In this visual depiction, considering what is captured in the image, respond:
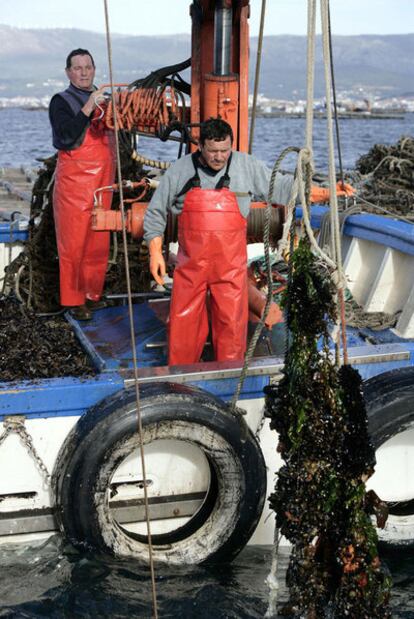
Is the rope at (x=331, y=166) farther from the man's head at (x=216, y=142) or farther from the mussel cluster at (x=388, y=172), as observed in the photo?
the mussel cluster at (x=388, y=172)

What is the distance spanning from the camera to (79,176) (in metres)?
6.21

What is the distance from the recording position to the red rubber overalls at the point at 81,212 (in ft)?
20.4

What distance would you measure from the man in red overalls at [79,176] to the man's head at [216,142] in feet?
4.89

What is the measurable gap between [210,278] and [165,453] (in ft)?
3.62

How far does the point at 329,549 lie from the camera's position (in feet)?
11.7

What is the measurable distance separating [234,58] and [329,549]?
3.91 metres

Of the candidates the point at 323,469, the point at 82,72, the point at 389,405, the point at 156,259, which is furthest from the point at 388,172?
the point at 323,469

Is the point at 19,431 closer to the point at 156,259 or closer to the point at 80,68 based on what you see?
the point at 156,259

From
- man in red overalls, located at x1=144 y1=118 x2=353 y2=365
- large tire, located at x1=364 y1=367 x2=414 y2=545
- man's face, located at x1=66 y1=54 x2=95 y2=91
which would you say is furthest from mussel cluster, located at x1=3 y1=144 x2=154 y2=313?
large tire, located at x1=364 y1=367 x2=414 y2=545

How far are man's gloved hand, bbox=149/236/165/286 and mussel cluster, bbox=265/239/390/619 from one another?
5.35ft

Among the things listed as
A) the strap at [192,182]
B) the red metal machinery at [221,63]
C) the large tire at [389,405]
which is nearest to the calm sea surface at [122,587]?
the large tire at [389,405]

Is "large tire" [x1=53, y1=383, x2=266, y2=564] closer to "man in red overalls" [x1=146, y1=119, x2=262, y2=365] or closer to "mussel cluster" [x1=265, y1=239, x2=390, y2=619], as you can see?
"man in red overalls" [x1=146, y1=119, x2=262, y2=365]

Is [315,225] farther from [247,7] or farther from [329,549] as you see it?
[329,549]

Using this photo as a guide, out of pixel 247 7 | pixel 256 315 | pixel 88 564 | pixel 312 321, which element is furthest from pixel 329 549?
pixel 247 7
